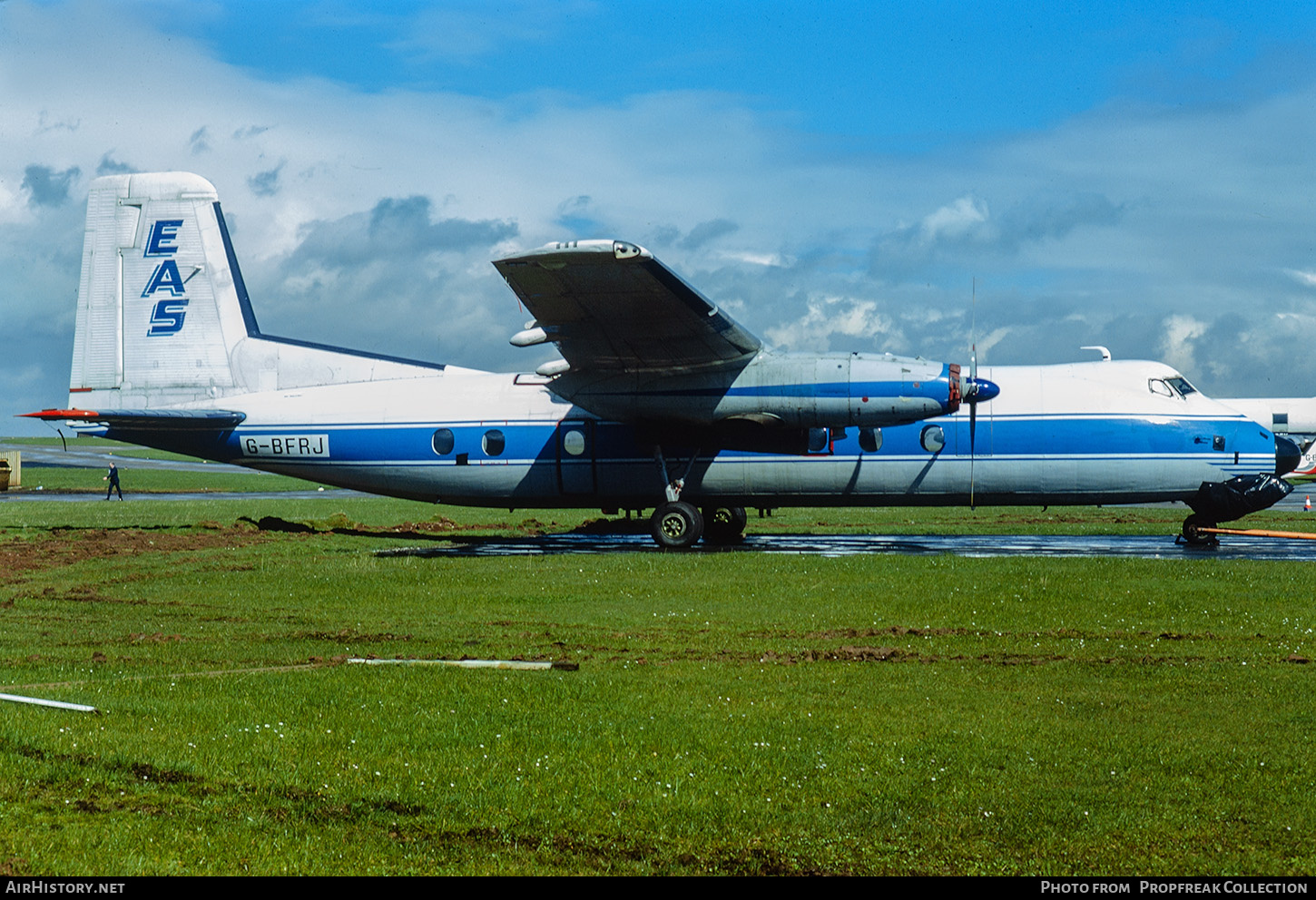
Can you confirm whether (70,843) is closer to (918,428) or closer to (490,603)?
(490,603)

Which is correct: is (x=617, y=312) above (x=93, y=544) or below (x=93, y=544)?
above

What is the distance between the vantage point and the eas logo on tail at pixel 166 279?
28500mm

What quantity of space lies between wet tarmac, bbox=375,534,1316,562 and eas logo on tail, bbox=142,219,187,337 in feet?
26.2

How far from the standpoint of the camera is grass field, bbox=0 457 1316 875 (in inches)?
265

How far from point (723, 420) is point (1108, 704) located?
15823 millimetres

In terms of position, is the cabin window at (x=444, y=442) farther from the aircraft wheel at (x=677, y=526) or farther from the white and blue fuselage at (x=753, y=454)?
the aircraft wheel at (x=677, y=526)

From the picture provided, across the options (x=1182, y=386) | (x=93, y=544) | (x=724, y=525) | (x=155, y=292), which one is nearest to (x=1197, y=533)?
(x=1182, y=386)

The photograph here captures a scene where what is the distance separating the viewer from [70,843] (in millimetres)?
6547

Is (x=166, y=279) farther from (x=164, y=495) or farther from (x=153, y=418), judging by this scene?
(x=164, y=495)

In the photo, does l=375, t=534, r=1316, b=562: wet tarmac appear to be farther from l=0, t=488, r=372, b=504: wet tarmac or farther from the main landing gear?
l=0, t=488, r=372, b=504: wet tarmac

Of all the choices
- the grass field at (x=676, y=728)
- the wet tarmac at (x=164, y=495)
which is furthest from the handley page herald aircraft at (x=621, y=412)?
the wet tarmac at (x=164, y=495)

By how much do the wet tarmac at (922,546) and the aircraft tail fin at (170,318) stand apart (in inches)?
193

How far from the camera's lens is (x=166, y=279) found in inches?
1125

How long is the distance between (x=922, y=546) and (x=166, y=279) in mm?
19044
